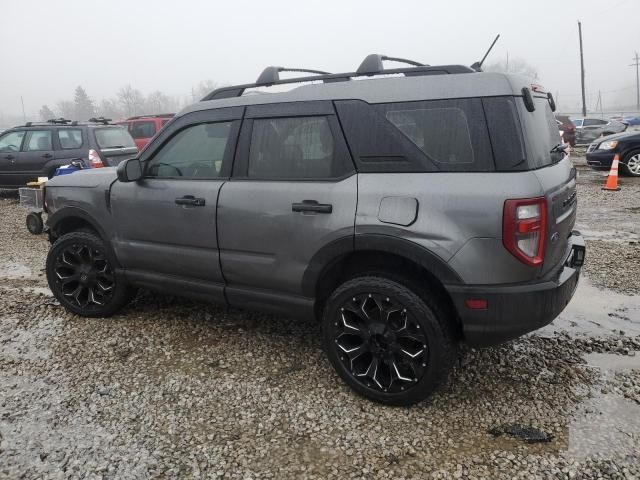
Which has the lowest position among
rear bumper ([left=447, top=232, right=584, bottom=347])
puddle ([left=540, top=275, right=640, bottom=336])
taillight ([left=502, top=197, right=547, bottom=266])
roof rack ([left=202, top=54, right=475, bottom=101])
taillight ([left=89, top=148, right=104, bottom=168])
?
puddle ([left=540, top=275, right=640, bottom=336])

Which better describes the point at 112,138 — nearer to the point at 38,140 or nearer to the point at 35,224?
the point at 38,140

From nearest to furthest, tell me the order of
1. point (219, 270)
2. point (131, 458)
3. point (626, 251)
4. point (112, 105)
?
1. point (131, 458)
2. point (219, 270)
3. point (626, 251)
4. point (112, 105)

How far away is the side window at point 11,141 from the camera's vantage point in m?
10.5

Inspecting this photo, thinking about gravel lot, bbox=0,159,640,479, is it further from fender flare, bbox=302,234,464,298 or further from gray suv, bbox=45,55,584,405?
fender flare, bbox=302,234,464,298

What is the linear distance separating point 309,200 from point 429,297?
893 millimetres

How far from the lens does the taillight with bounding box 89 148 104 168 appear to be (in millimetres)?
9539

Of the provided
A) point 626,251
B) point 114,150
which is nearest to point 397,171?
point 626,251

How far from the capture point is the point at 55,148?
33.4ft

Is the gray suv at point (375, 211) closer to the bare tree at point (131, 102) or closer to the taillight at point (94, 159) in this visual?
the taillight at point (94, 159)

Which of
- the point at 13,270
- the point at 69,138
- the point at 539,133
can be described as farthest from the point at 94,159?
the point at 539,133

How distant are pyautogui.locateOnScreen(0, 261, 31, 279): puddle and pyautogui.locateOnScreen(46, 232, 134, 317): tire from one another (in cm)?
171

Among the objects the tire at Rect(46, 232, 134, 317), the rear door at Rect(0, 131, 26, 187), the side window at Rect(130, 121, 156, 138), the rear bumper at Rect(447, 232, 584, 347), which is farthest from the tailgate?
the side window at Rect(130, 121, 156, 138)

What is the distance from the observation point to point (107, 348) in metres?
3.61

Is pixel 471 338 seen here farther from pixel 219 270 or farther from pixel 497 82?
pixel 219 270
